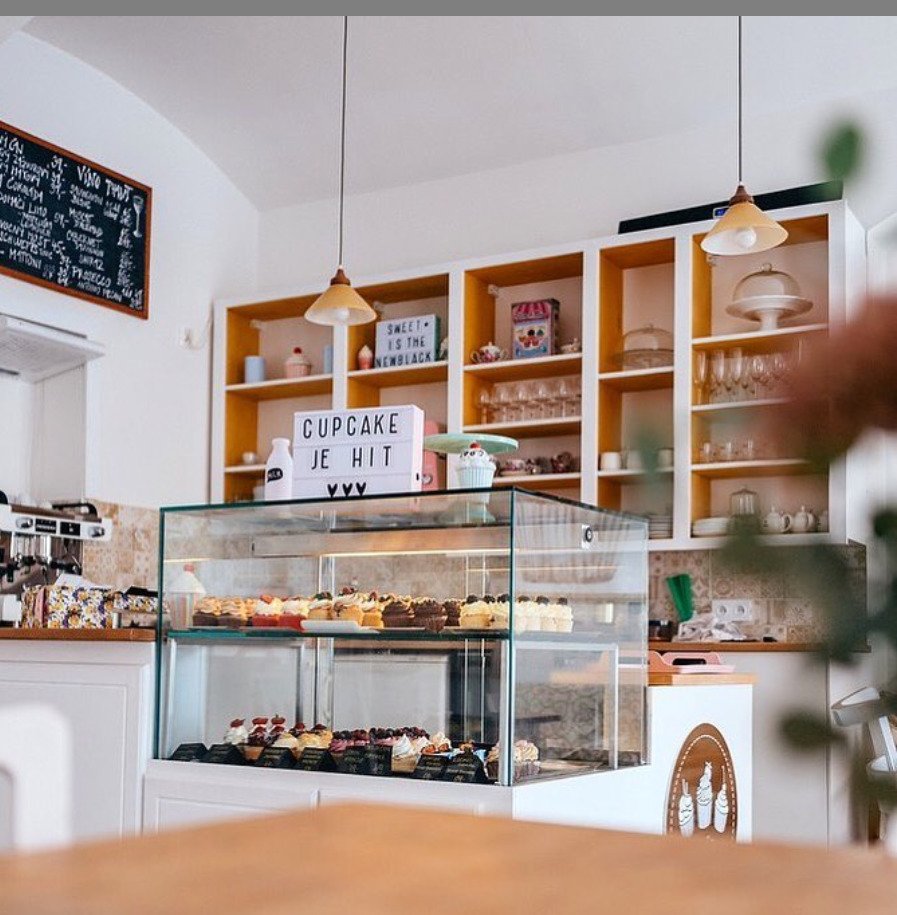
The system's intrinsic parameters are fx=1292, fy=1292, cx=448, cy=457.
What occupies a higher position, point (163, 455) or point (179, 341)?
point (179, 341)

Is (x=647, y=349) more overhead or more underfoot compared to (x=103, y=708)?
more overhead

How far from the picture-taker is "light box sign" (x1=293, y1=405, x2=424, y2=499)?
3.12 metres

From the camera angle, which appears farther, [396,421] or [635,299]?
[635,299]

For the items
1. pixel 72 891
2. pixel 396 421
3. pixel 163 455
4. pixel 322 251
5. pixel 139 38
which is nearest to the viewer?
pixel 72 891

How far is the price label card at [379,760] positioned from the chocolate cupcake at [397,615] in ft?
0.91

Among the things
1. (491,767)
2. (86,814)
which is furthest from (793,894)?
(86,814)

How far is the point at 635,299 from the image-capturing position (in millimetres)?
5887

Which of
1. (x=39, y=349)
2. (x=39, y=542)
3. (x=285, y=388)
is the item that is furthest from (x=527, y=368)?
(x=39, y=542)

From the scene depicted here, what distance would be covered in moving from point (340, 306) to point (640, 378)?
148 centimetres

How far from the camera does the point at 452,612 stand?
277 cm

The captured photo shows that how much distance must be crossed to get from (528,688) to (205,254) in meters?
4.40

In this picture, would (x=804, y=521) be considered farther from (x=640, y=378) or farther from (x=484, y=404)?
(x=484, y=404)

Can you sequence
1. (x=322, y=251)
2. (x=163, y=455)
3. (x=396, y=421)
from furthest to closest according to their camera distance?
(x=322, y=251)
(x=163, y=455)
(x=396, y=421)

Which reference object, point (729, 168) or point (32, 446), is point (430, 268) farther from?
point (32, 446)
